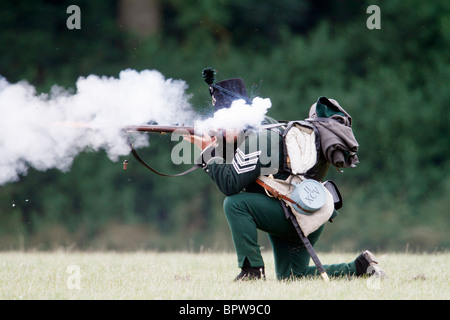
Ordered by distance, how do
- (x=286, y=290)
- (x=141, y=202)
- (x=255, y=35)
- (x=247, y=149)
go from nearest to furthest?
(x=286, y=290) < (x=247, y=149) < (x=141, y=202) < (x=255, y=35)

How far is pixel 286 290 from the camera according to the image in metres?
3.37

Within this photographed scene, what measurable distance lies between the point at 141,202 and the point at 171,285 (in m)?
7.16

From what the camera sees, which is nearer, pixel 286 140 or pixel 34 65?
pixel 286 140

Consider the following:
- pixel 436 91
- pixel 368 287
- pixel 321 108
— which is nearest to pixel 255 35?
pixel 436 91

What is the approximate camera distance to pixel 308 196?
3.68 meters

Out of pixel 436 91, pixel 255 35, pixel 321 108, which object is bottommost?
pixel 321 108

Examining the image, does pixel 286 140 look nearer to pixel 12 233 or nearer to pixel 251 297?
pixel 251 297

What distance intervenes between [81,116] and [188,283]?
1.71m
